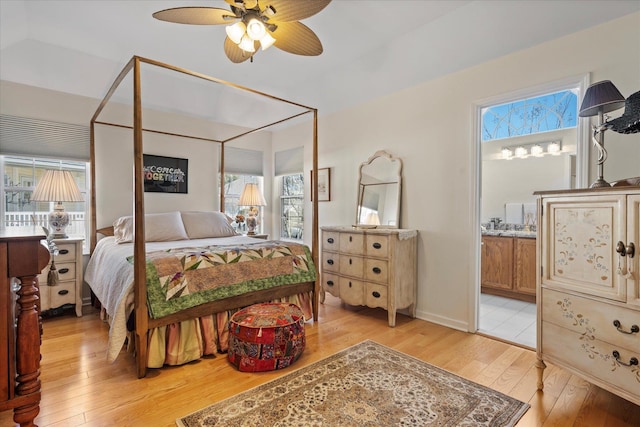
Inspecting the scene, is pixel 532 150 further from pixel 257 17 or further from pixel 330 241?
pixel 257 17

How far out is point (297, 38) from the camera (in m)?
2.11

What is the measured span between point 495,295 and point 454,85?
2.79 meters

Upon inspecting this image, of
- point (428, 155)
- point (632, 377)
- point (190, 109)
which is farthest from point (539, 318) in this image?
point (190, 109)

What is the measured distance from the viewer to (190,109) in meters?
4.29

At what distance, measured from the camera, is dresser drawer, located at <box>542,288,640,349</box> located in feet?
5.15

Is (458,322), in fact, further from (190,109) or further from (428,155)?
(190,109)

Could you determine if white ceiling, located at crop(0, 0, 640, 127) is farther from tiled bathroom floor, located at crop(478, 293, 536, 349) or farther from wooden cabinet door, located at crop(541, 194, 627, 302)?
tiled bathroom floor, located at crop(478, 293, 536, 349)

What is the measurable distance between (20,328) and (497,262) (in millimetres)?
4534

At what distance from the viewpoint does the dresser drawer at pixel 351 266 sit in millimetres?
3322

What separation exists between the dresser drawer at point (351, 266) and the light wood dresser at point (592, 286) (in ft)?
5.39

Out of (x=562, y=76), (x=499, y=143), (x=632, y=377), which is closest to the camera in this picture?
(x=632, y=377)

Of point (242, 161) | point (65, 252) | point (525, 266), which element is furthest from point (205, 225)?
point (525, 266)

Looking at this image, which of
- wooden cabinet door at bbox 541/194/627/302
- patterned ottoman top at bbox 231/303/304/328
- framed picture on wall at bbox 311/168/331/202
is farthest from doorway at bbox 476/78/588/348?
patterned ottoman top at bbox 231/303/304/328

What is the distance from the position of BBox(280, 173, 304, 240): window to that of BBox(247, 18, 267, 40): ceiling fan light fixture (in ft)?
10.1
